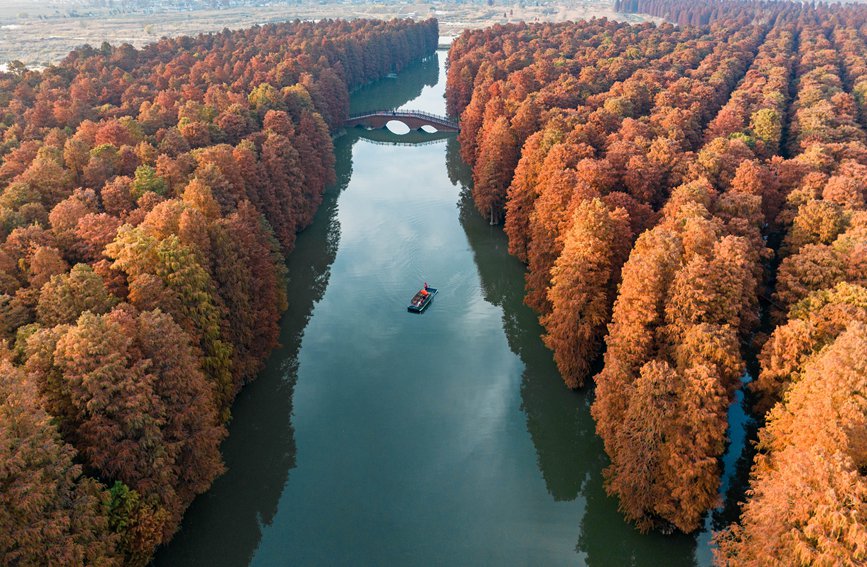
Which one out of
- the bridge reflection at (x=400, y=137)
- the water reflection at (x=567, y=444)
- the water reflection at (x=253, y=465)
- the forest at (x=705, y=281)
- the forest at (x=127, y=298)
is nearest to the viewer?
the forest at (x=127, y=298)

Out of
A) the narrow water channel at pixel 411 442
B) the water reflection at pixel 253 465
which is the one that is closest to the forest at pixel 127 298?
the water reflection at pixel 253 465

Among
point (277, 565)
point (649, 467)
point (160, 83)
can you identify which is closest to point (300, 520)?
point (277, 565)

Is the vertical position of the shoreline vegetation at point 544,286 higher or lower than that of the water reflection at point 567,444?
higher

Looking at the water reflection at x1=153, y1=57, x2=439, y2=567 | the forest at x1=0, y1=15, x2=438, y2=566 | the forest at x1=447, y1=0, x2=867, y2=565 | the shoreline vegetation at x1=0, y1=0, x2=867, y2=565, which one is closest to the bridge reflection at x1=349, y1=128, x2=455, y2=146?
the forest at x1=447, y1=0, x2=867, y2=565

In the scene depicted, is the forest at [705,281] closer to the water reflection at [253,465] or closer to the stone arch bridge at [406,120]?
the water reflection at [253,465]

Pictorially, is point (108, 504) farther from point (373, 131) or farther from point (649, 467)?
point (373, 131)

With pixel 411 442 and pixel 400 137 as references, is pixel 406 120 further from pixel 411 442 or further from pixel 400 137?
pixel 411 442

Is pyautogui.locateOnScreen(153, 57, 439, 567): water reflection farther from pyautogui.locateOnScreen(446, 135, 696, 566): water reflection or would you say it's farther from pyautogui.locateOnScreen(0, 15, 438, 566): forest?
pyautogui.locateOnScreen(446, 135, 696, 566): water reflection

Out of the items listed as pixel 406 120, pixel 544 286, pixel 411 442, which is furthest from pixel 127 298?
pixel 406 120
